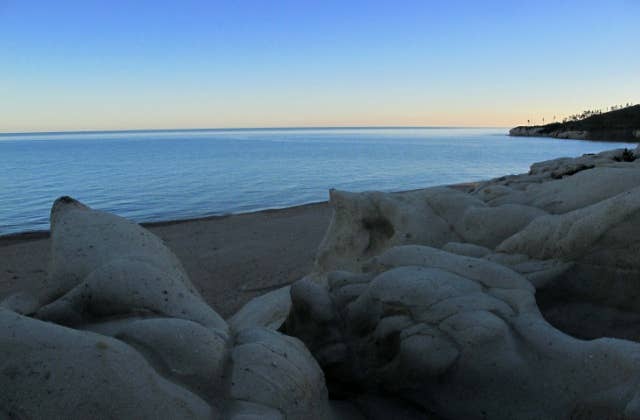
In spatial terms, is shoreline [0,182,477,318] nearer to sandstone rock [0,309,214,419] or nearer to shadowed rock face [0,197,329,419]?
shadowed rock face [0,197,329,419]

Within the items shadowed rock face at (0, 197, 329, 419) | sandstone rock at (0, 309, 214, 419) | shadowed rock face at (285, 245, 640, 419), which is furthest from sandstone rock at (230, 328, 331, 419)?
shadowed rock face at (285, 245, 640, 419)

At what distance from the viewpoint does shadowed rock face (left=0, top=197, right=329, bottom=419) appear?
1.92 meters

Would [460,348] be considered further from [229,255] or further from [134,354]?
[229,255]

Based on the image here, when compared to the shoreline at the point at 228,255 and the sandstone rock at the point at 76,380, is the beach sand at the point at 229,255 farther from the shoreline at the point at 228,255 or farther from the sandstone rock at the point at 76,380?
the sandstone rock at the point at 76,380

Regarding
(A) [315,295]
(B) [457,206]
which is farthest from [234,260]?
(A) [315,295]

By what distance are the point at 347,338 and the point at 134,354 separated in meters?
1.63

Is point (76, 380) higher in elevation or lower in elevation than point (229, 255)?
higher

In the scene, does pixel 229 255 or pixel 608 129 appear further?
pixel 608 129

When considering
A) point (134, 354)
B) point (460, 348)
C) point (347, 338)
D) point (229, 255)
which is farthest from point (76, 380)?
point (229, 255)

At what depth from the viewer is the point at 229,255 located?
10.2 metres

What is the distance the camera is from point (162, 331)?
2467mm

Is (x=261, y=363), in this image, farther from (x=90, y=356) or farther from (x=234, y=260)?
(x=234, y=260)

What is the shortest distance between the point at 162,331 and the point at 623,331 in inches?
126

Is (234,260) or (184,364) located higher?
(184,364)
